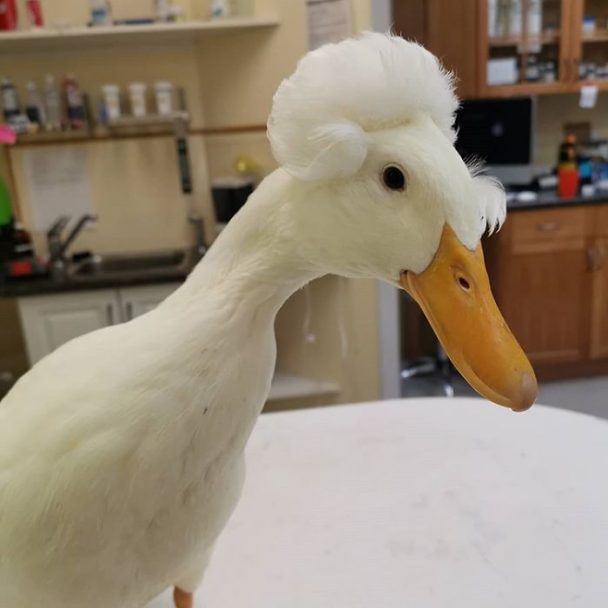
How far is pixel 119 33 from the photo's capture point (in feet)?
6.51

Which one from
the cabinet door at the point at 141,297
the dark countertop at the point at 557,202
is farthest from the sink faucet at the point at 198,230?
the dark countertop at the point at 557,202

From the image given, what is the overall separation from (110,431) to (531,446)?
71cm

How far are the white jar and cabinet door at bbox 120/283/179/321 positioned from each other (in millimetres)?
656

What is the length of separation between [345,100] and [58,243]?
76.8 inches

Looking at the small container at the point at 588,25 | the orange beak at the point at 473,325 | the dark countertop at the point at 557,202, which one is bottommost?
the dark countertop at the point at 557,202

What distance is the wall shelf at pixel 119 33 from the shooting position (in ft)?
6.38

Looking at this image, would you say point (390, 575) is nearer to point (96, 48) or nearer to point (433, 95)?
point (433, 95)

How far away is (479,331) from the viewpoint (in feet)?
1.49

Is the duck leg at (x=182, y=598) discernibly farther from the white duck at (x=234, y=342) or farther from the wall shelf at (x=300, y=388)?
the wall shelf at (x=300, y=388)

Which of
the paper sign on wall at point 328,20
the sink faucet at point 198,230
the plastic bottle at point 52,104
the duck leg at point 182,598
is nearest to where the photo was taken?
the duck leg at point 182,598

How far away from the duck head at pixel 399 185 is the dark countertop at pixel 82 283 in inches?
62.1

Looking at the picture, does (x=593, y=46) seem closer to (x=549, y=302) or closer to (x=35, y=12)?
(x=549, y=302)

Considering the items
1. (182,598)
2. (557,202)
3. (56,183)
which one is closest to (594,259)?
(557,202)

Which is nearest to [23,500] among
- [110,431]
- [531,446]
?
[110,431]
